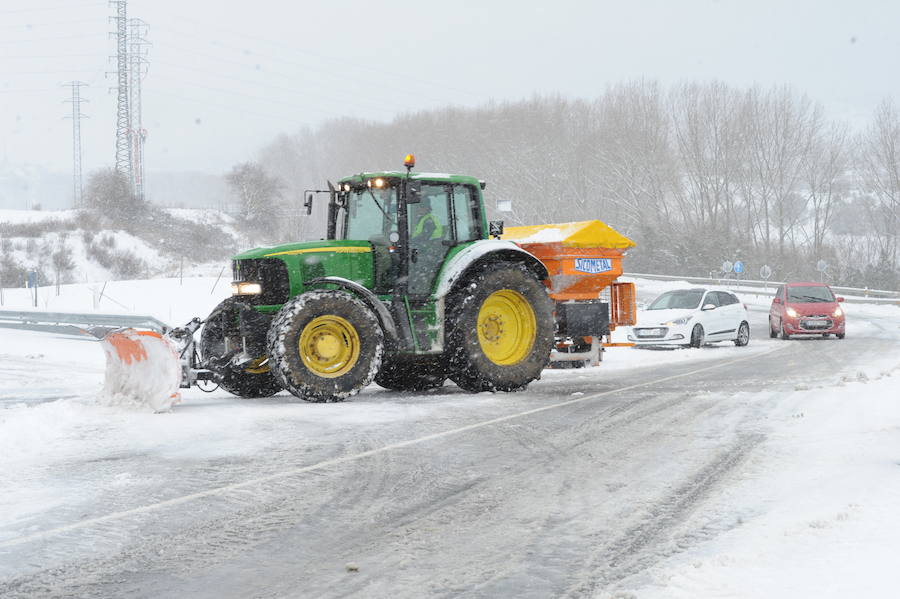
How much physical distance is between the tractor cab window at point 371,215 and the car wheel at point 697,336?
38.1 feet

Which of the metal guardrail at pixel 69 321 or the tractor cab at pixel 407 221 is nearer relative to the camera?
the tractor cab at pixel 407 221

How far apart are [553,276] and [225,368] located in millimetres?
4558

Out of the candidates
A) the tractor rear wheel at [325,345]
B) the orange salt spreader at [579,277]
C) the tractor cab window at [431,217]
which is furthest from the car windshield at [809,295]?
the tractor rear wheel at [325,345]

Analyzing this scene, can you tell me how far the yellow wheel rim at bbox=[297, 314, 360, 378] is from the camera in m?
10.6

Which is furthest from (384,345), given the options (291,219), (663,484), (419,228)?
(291,219)

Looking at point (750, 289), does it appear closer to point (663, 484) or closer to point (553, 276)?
point (553, 276)

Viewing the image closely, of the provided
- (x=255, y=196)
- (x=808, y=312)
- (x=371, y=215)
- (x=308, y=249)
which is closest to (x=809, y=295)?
(x=808, y=312)

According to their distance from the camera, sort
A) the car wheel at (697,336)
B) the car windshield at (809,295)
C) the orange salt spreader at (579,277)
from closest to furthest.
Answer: the orange salt spreader at (579,277) → the car wheel at (697,336) → the car windshield at (809,295)

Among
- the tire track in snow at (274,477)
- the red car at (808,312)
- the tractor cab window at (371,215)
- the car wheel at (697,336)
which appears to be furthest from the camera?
the red car at (808,312)

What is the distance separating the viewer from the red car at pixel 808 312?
80.1 ft

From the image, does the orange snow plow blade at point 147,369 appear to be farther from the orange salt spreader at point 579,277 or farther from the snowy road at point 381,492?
the orange salt spreader at point 579,277

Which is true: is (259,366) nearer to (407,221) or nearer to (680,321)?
(407,221)

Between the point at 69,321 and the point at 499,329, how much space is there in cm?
1314

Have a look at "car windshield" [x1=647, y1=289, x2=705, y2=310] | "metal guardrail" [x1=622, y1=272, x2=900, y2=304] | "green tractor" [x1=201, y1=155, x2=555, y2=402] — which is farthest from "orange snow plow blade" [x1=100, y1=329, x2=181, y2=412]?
"metal guardrail" [x1=622, y1=272, x2=900, y2=304]
